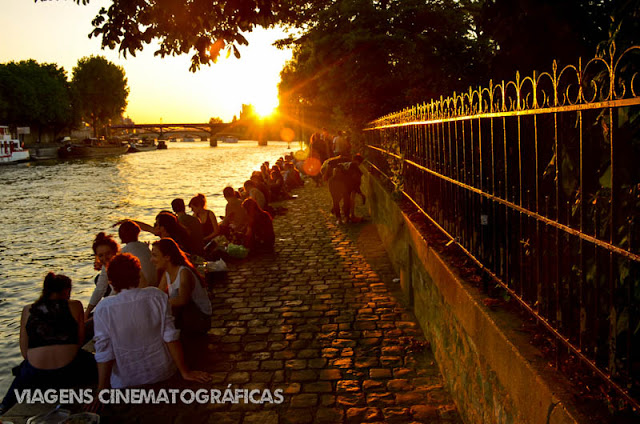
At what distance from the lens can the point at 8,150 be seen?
6744 centimetres

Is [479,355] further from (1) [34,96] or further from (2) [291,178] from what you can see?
(1) [34,96]

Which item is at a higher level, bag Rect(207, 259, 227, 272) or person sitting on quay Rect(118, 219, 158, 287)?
person sitting on quay Rect(118, 219, 158, 287)

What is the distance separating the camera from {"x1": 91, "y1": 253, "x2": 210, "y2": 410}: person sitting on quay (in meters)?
4.73

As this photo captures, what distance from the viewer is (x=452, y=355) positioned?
177 inches

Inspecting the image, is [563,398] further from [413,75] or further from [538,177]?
[413,75]

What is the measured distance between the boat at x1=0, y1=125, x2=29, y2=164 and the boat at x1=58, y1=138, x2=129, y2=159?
10.6 metres

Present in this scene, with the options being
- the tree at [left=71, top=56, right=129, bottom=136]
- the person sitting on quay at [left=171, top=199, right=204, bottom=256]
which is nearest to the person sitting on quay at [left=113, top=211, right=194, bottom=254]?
the person sitting on quay at [left=171, top=199, right=204, bottom=256]

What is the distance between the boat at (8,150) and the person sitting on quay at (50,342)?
69349mm

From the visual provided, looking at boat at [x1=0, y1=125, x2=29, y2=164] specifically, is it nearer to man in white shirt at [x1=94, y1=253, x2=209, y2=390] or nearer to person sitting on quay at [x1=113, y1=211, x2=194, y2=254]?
person sitting on quay at [x1=113, y1=211, x2=194, y2=254]

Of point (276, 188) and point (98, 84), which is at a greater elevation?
point (98, 84)

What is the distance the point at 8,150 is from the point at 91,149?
2373cm

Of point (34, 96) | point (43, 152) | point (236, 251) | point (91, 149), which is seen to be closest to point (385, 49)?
point (236, 251)

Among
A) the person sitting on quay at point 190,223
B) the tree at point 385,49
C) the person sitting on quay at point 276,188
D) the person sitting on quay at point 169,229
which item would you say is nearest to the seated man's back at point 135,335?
the person sitting on quay at point 169,229

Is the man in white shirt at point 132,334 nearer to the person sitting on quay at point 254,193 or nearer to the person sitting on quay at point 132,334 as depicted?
the person sitting on quay at point 132,334
